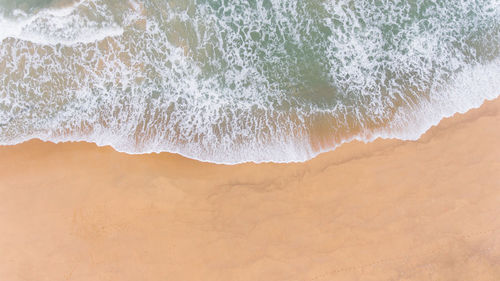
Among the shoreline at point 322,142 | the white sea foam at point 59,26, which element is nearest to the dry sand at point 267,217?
the shoreline at point 322,142

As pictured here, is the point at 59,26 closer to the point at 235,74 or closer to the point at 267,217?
the point at 235,74

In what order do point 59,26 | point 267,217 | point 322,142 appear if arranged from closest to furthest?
point 267,217 → point 322,142 → point 59,26

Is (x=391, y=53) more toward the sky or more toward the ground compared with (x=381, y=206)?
more toward the sky

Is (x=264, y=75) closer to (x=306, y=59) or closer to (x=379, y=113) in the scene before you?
(x=306, y=59)

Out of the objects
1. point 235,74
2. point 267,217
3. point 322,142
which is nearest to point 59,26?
point 235,74

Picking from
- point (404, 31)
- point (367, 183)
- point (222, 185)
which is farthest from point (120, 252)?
point (404, 31)
